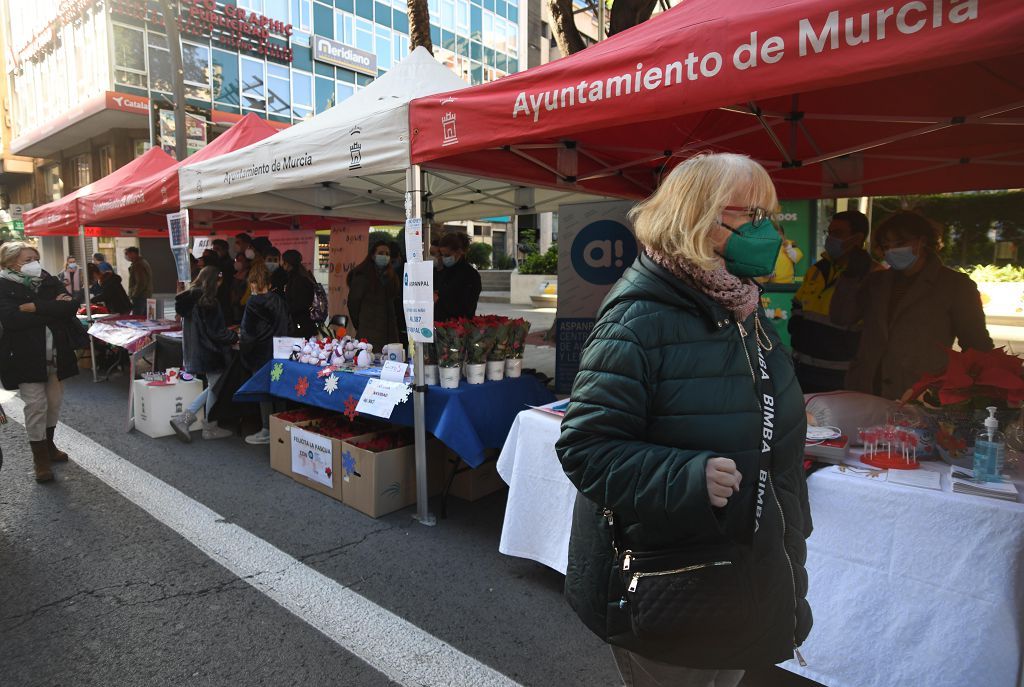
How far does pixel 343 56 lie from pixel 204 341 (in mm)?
24374

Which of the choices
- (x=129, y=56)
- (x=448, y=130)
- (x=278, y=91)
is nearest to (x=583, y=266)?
(x=448, y=130)

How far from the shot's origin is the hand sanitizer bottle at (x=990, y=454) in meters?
2.08

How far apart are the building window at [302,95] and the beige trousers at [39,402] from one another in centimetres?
2269

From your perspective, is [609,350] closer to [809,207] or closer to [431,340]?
[431,340]

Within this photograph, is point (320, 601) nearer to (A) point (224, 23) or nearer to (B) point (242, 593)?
(B) point (242, 593)

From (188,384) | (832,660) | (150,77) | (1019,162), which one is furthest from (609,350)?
(150,77)

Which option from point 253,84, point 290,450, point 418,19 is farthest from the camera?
point 253,84

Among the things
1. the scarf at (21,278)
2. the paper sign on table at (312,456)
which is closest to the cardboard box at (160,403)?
the scarf at (21,278)

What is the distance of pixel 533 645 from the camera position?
2.74 m

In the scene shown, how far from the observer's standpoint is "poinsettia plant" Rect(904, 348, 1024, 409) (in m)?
2.18

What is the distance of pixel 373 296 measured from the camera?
648 cm

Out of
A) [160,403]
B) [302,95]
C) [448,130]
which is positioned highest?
[302,95]

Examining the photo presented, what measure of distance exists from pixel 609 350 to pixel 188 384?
589cm

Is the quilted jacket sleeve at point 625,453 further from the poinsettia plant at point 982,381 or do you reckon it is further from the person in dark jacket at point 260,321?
the person in dark jacket at point 260,321
